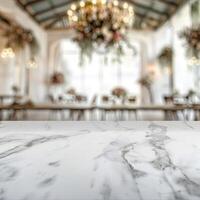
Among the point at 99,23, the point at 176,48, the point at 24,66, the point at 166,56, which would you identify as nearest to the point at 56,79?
the point at 24,66

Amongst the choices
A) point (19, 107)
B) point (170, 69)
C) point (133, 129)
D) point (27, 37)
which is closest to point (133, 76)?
point (170, 69)

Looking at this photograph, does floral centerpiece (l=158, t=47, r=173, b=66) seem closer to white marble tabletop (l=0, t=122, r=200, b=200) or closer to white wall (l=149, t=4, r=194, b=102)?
white wall (l=149, t=4, r=194, b=102)

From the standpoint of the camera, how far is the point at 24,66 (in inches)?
388

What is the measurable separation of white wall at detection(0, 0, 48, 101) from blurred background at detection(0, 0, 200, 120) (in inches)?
1.2

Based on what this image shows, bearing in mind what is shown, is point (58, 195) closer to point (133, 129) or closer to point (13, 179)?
point (13, 179)

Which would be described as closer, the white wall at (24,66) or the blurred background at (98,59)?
the blurred background at (98,59)

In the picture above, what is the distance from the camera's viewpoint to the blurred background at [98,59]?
581cm

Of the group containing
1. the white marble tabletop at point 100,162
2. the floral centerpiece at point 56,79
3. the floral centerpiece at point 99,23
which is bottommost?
the white marble tabletop at point 100,162

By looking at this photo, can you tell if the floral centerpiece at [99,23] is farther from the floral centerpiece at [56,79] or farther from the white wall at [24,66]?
the floral centerpiece at [56,79]

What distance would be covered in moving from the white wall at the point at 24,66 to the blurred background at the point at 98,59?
0.10 feet

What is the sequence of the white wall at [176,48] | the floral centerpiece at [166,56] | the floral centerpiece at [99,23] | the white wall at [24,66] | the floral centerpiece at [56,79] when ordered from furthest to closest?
the floral centerpiece at [56,79], the floral centerpiece at [166,56], the white wall at [176,48], the white wall at [24,66], the floral centerpiece at [99,23]

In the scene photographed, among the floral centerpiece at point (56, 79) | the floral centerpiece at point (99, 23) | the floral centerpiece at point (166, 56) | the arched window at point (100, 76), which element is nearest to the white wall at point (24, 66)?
the floral centerpiece at point (56, 79)

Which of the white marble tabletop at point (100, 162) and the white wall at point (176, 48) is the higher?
the white wall at point (176, 48)

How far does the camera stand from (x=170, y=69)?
9.52 meters
